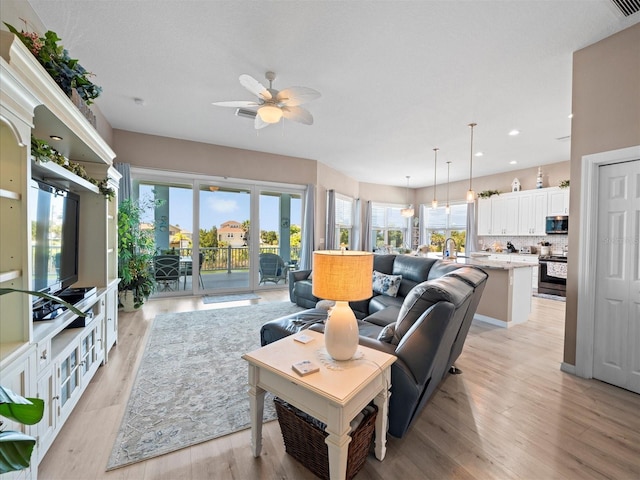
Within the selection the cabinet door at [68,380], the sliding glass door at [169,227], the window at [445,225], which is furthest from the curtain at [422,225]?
the cabinet door at [68,380]

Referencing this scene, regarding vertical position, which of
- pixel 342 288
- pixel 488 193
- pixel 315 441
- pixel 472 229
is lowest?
pixel 315 441

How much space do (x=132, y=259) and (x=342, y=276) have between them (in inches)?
170

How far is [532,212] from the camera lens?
6.55 meters

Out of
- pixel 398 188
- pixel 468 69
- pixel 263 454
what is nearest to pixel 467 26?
pixel 468 69

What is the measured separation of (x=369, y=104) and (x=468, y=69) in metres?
1.16

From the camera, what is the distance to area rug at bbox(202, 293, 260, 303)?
5.10 m

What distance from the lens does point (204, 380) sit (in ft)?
7.80

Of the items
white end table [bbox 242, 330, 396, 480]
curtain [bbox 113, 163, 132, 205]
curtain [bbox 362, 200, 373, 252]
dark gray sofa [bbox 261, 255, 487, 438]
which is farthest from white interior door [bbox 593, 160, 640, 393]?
curtain [bbox 113, 163, 132, 205]

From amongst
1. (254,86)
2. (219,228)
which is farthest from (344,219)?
(254,86)

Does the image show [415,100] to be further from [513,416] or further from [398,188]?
[398,188]

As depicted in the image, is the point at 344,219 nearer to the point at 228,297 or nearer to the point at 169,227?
the point at 228,297

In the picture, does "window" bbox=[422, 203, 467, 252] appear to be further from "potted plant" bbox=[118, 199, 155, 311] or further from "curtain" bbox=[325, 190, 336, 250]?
"potted plant" bbox=[118, 199, 155, 311]

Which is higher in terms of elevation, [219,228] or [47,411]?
[219,228]

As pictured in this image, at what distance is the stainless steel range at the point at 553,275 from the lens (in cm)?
556
